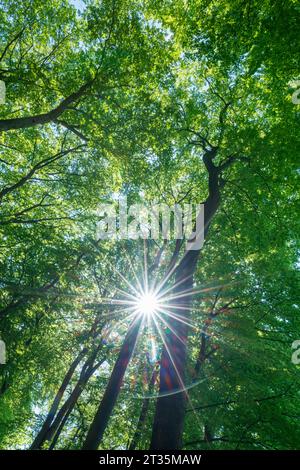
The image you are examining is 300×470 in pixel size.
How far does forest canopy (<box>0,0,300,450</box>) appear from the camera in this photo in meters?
7.60

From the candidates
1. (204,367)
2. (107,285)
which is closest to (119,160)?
(107,285)

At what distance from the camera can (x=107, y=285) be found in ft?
46.1

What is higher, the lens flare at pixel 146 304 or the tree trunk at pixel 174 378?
the lens flare at pixel 146 304

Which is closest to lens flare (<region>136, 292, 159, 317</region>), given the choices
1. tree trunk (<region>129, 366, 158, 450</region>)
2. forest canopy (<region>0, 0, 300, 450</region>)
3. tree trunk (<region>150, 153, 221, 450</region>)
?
forest canopy (<region>0, 0, 300, 450</region>)

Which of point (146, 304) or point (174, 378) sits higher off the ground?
point (146, 304)

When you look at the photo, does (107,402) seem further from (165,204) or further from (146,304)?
(165,204)

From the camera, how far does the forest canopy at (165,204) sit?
7602mm

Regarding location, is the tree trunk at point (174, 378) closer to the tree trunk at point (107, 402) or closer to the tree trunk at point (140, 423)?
the tree trunk at point (107, 402)

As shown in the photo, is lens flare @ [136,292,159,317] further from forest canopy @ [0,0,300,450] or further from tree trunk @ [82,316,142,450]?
tree trunk @ [82,316,142,450]

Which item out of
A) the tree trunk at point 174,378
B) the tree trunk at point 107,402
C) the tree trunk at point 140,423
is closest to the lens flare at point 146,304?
the tree trunk at point 107,402

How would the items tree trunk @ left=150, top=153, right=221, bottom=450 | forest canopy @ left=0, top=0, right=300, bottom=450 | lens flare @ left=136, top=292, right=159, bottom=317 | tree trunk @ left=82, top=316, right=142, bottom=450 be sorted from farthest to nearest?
lens flare @ left=136, top=292, right=159, bottom=317 < tree trunk @ left=82, top=316, right=142, bottom=450 < forest canopy @ left=0, top=0, right=300, bottom=450 < tree trunk @ left=150, top=153, right=221, bottom=450

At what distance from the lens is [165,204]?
14438 millimetres

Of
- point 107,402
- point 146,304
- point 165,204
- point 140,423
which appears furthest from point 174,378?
point 165,204

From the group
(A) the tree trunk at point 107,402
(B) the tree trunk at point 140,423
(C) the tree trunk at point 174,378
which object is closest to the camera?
(C) the tree trunk at point 174,378
